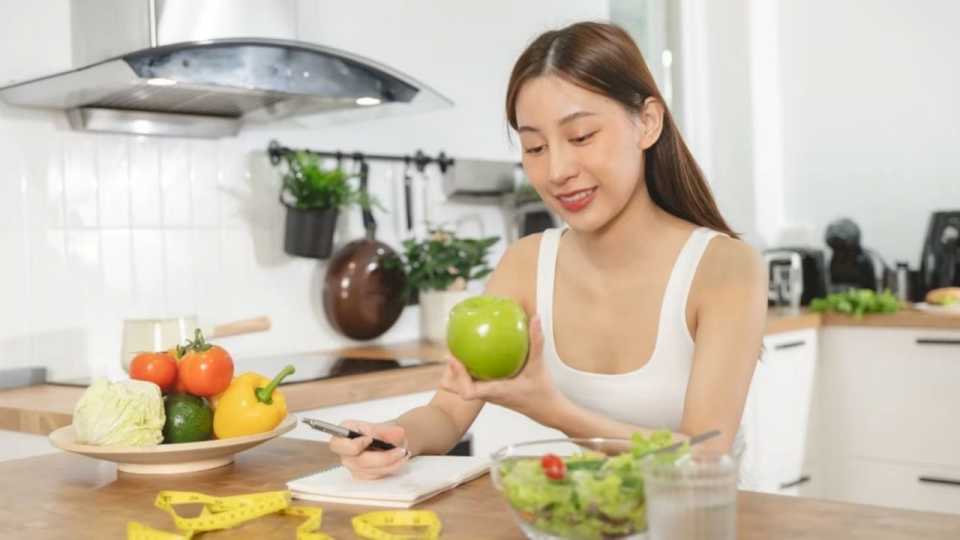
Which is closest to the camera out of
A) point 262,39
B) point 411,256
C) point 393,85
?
point 262,39

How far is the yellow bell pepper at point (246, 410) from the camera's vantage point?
1.65 m

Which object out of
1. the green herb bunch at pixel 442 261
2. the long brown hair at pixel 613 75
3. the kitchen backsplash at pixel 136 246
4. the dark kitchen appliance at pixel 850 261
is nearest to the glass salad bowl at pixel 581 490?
the long brown hair at pixel 613 75

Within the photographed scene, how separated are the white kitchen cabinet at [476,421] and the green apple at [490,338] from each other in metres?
1.18

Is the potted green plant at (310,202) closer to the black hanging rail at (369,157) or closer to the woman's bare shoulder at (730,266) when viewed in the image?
the black hanging rail at (369,157)

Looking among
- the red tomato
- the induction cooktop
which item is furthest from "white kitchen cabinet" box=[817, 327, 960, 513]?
the red tomato

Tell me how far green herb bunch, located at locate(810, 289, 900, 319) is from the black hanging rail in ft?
4.62

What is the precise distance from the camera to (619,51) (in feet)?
5.74

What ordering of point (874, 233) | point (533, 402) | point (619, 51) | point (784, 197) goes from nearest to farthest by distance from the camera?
point (533, 402)
point (619, 51)
point (874, 233)
point (784, 197)

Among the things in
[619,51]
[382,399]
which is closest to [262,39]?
[382,399]

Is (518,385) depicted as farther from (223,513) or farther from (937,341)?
(937,341)

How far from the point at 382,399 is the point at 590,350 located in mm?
879

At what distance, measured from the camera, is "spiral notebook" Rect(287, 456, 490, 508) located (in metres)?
1.39

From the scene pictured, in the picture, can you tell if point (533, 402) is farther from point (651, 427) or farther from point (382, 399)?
point (382, 399)

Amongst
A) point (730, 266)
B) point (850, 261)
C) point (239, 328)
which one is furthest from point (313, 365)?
point (850, 261)
